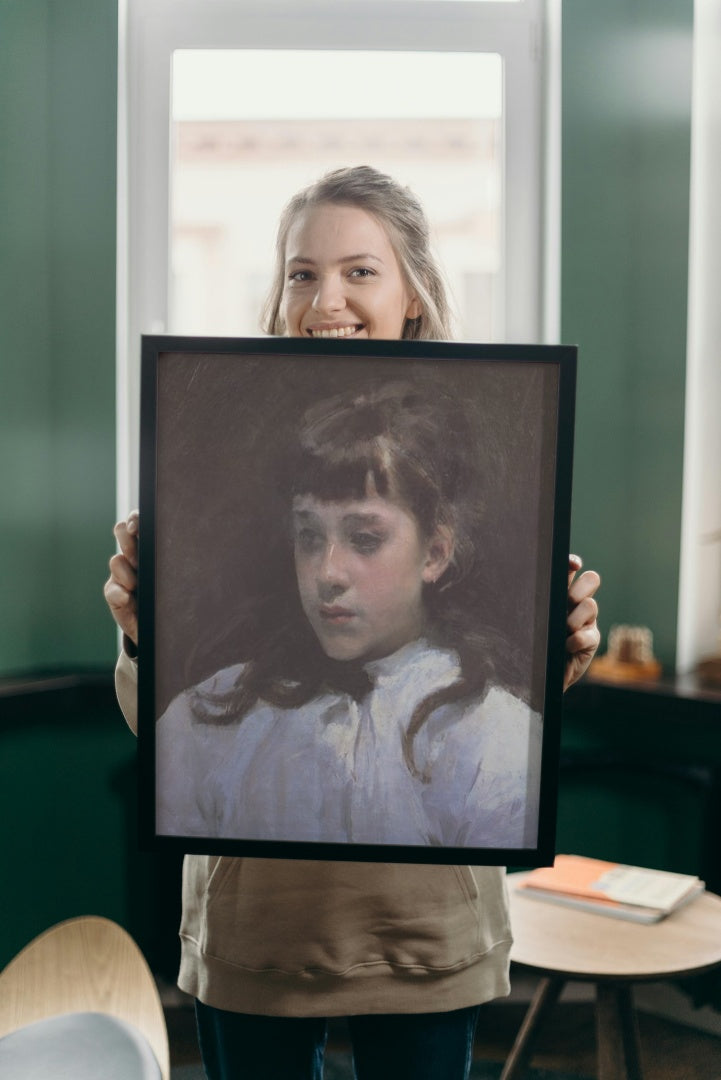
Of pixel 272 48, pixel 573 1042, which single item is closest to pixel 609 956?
pixel 573 1042

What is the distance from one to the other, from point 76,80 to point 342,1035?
2.36 metres

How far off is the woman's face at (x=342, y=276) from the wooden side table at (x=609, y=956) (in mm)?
1081

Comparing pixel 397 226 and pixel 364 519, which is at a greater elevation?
pixel 397 226

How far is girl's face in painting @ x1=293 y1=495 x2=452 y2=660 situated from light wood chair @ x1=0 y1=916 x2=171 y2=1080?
0.31m

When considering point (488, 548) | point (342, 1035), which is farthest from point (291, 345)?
point (342, 1035)

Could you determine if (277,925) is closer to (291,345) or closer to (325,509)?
(325,509)

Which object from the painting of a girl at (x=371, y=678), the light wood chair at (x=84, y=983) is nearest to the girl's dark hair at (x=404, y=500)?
the painting of a girl at (x=371, y=678)

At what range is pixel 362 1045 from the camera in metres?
1.08

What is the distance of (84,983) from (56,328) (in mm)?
1974

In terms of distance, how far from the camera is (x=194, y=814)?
0.97m

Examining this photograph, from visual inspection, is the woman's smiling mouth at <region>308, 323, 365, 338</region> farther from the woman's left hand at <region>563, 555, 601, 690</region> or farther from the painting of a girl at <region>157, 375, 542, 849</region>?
the woman's left hand at <region>563, 555, 601, 690</region>

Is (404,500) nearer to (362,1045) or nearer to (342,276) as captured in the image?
(342,276)

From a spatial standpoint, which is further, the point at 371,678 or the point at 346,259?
the point at 346,259

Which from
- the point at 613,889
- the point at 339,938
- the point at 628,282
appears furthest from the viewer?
the point at 628,282
